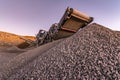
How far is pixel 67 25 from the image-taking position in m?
6.28

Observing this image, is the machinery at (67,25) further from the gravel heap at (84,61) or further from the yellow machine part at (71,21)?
the gravel heap at (84,61)

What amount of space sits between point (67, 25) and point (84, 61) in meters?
3.73

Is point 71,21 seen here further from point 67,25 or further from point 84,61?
point 84,61

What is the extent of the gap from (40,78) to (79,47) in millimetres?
919

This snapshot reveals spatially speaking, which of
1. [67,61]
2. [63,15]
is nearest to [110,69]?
[67,61]

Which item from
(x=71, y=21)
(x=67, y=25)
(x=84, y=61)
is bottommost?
(x=84, y=61)

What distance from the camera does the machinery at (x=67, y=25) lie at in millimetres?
5795

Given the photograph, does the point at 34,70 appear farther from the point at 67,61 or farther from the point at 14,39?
the point at 14,39

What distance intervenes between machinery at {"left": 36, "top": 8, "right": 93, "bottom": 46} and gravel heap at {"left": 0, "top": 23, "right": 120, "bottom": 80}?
225cm

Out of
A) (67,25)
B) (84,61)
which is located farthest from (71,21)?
(84,61)

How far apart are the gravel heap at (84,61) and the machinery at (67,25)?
2.25m

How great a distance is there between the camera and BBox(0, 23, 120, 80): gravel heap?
2336 mm

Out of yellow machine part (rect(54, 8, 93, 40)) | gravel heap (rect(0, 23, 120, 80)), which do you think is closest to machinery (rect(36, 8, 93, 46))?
yellow machine part (rect(54, 8, 93, 40))

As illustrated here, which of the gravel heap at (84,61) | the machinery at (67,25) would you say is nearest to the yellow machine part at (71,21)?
the machinery at (67,25)
